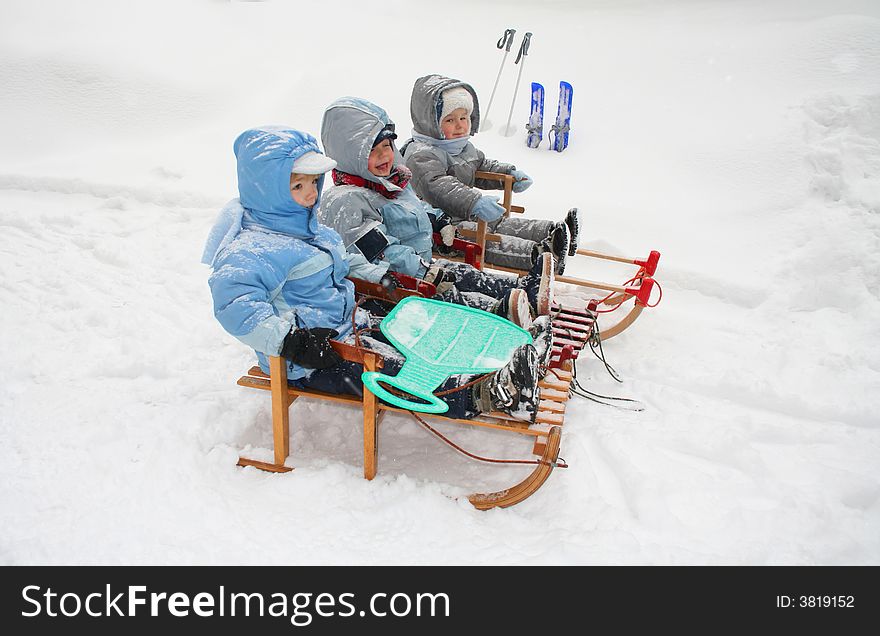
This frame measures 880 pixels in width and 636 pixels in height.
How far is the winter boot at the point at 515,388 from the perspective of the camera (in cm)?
286

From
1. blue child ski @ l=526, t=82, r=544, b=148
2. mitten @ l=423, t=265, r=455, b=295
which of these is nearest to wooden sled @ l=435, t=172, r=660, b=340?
mitten @ l=423, t=265, r=455, b=295

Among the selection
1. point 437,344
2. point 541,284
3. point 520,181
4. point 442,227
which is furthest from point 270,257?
A: point 520,181

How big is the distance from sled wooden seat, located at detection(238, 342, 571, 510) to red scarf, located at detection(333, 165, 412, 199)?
121 cm

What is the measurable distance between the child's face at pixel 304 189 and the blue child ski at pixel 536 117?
465 centimetres

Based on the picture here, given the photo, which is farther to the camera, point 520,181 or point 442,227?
point 520,181

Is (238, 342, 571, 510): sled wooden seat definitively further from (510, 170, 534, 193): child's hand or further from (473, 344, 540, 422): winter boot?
(510, 170, 534, 193): child's hand

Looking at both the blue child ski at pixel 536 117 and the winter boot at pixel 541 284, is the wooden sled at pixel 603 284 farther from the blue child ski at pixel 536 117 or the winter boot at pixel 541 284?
the blue child ski at pixel 536 117

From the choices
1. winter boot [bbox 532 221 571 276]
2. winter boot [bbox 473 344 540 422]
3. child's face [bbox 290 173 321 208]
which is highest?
child's face [bbox 290 173 321 208]

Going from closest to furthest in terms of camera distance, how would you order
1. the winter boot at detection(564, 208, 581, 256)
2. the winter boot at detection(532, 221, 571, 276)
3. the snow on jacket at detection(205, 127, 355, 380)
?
the snow on jacket at detection(205, 127, 355, 380) < the winter boot at detection(532, 221, 571, 276) < the winter boot at detection(564, 208, 581, 256)

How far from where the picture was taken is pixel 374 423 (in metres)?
3.12

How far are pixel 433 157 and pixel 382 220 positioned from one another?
3.04 ft

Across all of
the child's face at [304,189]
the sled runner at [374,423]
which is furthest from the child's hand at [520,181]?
the child's face at [304,189]

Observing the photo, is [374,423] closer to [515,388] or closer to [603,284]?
[515,388]

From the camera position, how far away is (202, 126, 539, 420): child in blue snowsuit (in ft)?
9.34
